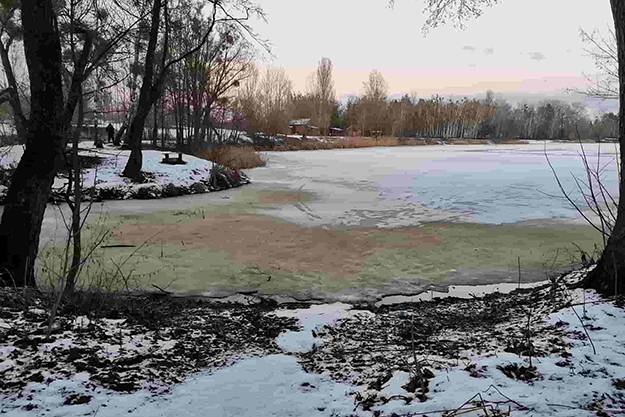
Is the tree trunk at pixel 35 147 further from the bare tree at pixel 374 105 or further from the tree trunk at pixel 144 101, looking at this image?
the bare tree at pixel 374 105

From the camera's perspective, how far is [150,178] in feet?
42.5

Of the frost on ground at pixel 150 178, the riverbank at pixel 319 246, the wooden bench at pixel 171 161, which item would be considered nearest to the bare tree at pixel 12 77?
the riverbank at pixel 319 246

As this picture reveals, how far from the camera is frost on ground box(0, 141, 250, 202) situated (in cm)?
1150

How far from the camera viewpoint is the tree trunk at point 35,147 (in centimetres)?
361

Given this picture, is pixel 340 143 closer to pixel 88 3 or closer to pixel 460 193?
pixel 460 193

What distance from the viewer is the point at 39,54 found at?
3621 millimetres

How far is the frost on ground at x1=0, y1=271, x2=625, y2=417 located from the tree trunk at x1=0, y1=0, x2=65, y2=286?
2.86 ft

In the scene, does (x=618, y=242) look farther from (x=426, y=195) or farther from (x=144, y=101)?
(x=144, y=101)

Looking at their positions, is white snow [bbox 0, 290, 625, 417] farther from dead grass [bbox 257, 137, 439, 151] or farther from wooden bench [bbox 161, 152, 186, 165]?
dead grass [bbox 257, 137, 439, 151]

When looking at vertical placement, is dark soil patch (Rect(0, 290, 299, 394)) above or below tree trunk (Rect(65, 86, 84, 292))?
below

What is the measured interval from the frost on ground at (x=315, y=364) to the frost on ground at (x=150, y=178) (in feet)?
28.0

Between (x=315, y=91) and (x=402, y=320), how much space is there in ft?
182

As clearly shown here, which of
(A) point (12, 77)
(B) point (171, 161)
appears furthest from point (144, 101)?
Answer: (A) point (12, 77)

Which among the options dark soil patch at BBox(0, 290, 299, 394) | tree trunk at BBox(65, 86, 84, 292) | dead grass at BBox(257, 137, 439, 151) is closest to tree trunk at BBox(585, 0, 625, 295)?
dark soil patch at BBox(0, 290, 299, 394)
